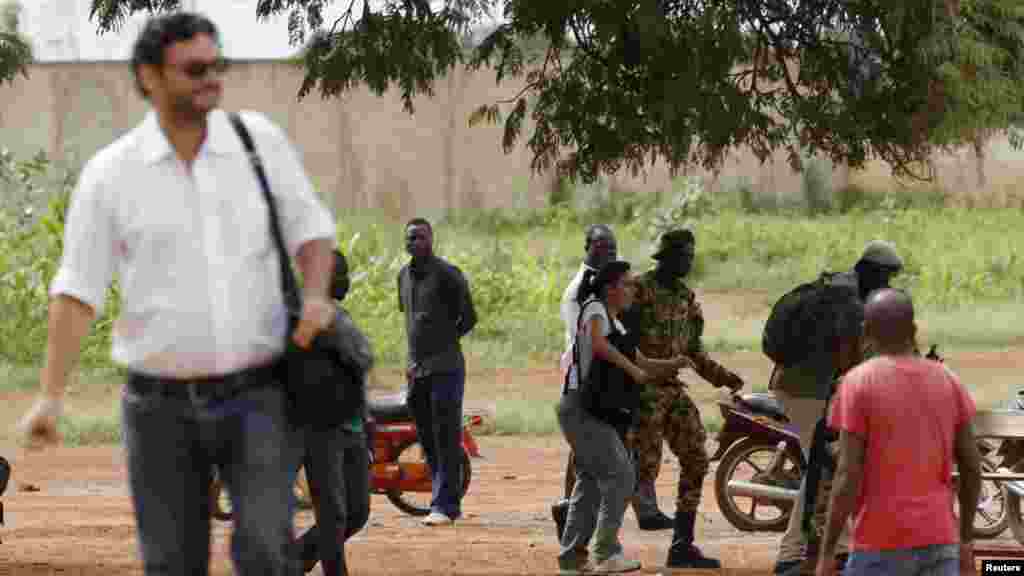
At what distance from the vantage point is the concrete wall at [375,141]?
38812 mm

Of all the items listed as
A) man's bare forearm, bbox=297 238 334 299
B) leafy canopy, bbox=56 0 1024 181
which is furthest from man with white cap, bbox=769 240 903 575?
man's bare forearm, bbox=297 238 334 299

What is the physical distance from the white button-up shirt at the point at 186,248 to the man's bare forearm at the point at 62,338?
3 centimetres

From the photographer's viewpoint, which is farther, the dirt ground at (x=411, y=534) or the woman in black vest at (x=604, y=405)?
the dirt ground at (x=411, y=534)

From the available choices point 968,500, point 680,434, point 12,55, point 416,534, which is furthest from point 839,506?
point 12,55

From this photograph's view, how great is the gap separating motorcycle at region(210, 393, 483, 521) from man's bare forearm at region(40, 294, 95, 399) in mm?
8004

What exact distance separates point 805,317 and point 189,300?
4.92 metres

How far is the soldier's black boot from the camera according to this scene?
10914 millimetres

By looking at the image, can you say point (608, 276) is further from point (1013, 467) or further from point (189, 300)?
point (189, 300)

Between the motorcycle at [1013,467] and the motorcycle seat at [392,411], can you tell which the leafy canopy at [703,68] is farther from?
the motorcycle seat at [392,411]

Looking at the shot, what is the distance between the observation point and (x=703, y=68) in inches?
366

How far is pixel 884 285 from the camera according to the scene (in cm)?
974

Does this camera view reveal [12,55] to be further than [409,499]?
No

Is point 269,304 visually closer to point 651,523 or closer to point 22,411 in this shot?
point 651,523

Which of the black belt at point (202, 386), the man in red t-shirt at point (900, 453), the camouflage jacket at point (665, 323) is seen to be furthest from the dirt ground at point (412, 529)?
the black belt at point (202, 386)
